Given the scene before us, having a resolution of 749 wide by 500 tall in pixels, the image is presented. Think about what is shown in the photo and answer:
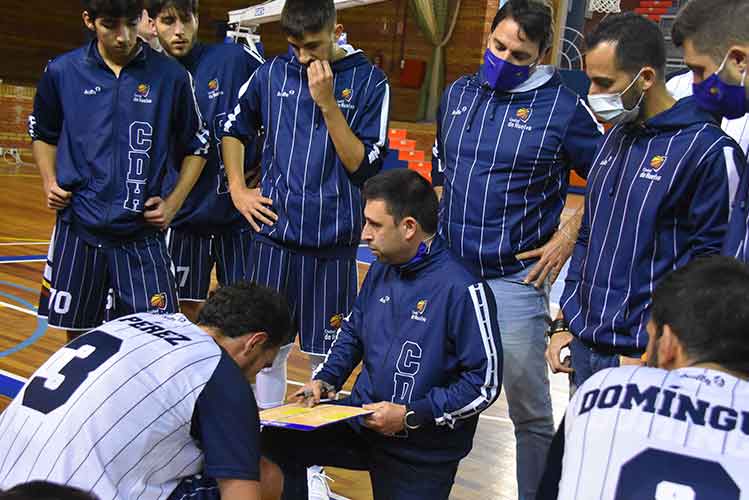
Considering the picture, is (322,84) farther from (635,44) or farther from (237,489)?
(237,489)

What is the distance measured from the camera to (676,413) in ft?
5.64

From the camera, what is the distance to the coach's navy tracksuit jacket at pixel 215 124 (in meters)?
4.43

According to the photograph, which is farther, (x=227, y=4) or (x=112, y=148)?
(x=227, y=4)

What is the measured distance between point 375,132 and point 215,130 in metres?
1.05

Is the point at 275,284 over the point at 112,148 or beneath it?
beneath

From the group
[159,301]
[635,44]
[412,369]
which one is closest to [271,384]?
[159,301]

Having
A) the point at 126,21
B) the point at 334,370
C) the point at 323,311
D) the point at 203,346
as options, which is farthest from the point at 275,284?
the point at 203,346

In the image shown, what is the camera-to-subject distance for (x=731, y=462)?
166cm

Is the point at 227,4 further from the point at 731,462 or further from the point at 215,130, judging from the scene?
the point at 731,462

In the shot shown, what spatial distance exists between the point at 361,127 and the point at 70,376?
1.77 meters

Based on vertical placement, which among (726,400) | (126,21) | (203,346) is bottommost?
(203,346)

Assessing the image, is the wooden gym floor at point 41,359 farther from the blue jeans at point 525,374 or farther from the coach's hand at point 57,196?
the coach's hand at point 57,196

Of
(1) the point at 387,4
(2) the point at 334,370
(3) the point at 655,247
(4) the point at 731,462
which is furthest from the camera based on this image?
(1) the point at 387,4

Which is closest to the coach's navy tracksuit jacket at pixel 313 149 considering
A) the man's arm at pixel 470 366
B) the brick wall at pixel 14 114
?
the man's arm at pixel 470 366
